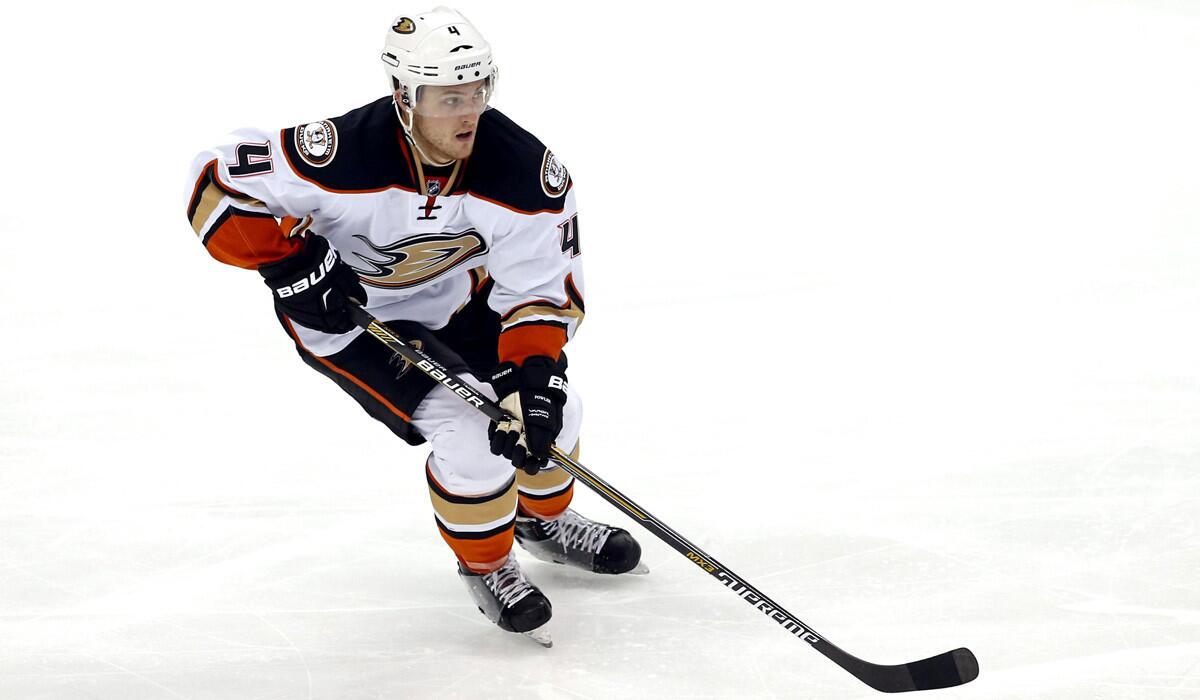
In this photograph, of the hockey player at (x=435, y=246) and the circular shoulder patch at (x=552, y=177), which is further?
the circular shoulder patch at (x=552, y=177)

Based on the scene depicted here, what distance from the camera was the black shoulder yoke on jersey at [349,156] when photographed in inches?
101

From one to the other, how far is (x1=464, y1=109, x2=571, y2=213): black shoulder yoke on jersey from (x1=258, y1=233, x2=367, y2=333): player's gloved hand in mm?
290

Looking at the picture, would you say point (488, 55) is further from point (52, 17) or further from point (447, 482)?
point (52, 17)

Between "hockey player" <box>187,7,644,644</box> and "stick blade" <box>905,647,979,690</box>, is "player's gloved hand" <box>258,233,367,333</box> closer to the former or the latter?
"hockey player" <box>187,7,644,644</box>

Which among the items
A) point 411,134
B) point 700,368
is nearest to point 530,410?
point 411,134

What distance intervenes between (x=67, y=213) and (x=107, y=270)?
1.98 feet

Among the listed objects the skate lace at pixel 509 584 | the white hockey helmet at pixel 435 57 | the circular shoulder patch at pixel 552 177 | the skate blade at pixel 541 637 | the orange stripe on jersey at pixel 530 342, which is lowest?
the skate blade at pixel 541 637

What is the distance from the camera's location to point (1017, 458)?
3477mm

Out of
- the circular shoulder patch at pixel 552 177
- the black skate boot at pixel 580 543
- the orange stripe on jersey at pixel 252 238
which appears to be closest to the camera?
the orange stripe on jersey at pixel 252 238

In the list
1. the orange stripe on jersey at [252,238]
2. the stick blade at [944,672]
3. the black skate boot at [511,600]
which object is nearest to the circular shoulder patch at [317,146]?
the orange stripe on jersey at [252,238]

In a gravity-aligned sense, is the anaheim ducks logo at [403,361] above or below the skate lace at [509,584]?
above

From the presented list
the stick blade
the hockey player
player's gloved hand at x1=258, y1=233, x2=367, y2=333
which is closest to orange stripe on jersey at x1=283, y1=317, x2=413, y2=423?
the hockey player

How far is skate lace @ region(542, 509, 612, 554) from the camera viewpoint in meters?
2.96

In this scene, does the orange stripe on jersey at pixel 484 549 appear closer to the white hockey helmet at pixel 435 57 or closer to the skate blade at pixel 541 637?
the skate blade at pixel 541 637
